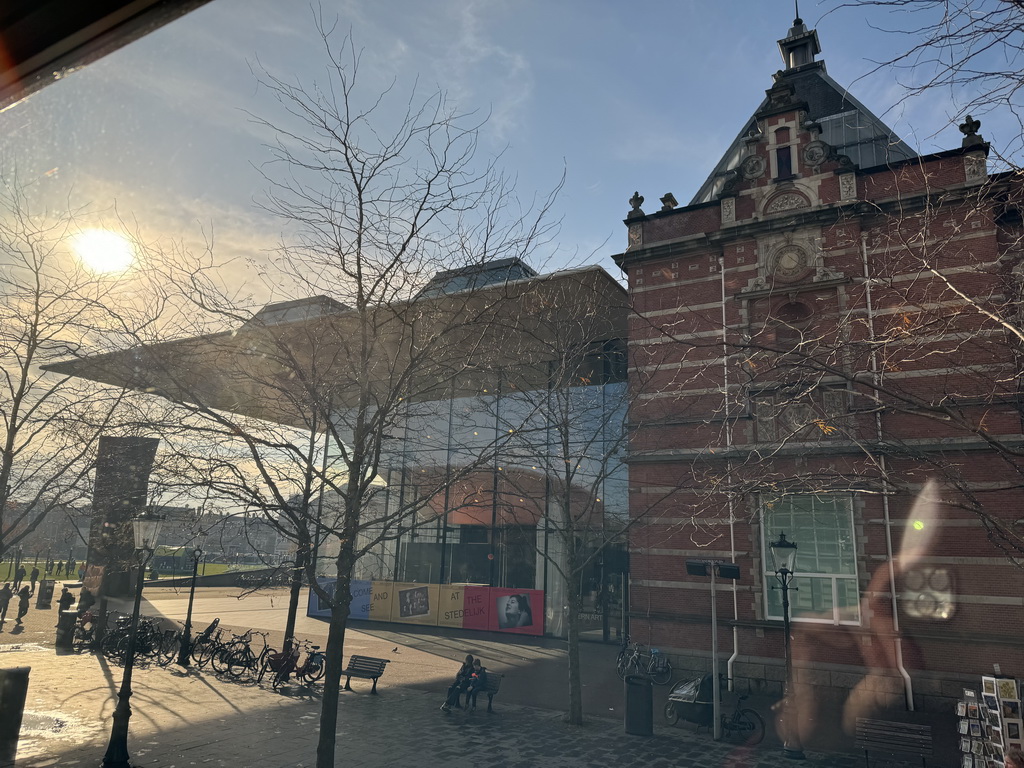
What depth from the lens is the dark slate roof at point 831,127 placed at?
19.9m

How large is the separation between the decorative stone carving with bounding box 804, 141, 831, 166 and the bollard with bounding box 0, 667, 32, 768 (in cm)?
2120

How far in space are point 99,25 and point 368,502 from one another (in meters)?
7.45

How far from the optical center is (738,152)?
21891 millimetres

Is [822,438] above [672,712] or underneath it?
above

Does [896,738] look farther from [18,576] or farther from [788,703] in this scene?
[18,576]

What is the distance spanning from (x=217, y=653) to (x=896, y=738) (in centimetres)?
1622

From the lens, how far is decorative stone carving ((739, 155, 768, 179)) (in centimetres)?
1912

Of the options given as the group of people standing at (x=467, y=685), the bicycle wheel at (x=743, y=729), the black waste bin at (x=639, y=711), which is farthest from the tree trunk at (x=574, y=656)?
the bicycle wheel at (x=743, y=729)

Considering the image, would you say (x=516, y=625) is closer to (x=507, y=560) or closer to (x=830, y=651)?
(x=507, y=560)

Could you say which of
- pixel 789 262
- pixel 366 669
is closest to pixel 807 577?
pixel 789 262

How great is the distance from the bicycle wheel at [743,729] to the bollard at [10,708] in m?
11.9

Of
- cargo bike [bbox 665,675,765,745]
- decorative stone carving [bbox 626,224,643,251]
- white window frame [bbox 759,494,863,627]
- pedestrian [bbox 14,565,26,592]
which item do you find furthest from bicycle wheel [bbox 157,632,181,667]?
pedestrian [bbox 14,565,26,592]

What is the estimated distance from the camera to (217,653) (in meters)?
17.9

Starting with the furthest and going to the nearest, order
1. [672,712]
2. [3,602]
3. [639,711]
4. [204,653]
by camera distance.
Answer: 1. [3,602]
2. [204,653]
3. [672,712]
4. [639,711]
